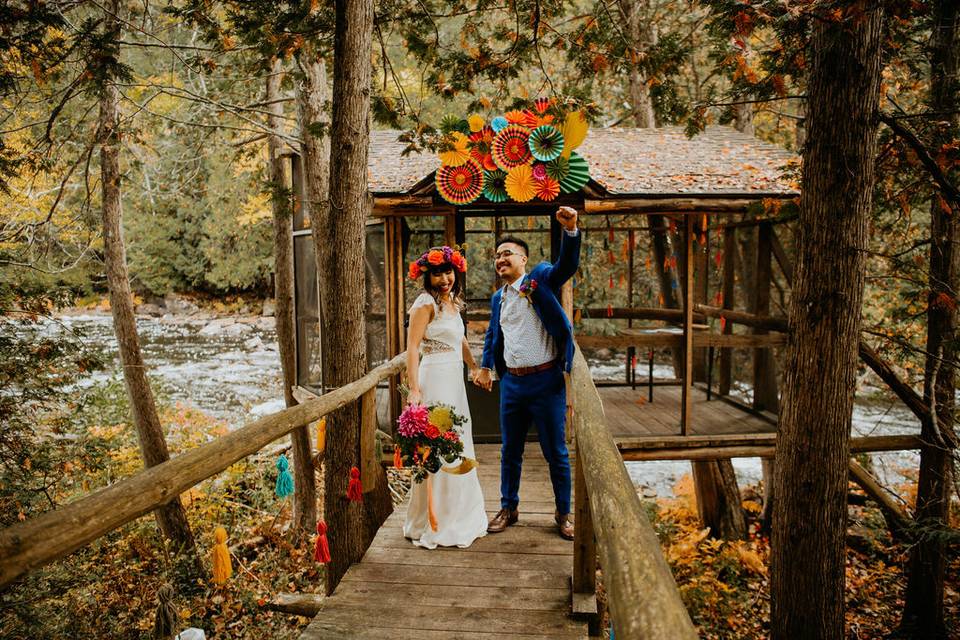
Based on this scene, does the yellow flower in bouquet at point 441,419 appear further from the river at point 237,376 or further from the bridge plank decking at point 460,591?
the river at point 237,376

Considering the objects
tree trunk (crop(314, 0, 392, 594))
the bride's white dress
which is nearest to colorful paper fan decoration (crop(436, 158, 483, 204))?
tree trunk (crop(314, 0, 392, 594))

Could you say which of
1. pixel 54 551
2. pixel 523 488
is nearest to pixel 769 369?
pixel 523 488

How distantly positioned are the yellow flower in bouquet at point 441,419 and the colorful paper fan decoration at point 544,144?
3.06m

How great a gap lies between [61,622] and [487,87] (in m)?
18.5

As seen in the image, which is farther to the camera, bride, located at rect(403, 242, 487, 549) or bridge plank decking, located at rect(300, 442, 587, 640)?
bride, located at rect(403, 242, 487, 549)

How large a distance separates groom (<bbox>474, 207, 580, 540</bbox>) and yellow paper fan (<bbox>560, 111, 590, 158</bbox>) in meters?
1.91

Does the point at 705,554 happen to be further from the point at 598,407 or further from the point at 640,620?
the point at 640,620

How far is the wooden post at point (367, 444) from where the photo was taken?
4.05 meters

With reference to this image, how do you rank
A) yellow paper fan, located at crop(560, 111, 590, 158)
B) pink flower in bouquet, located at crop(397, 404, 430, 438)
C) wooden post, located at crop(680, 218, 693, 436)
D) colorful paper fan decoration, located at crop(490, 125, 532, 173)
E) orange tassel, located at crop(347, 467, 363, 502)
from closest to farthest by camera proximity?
pink flower in bouquet, located at crop(397, 404, 430, 438) < orange tassel, located at crop(347, 467, 363, 502) < yellow paper fan, located at crop(560, 111, 590, 158) < colorful paper fan decoration, located at crop(490, 125, 532, 173) < wooden post, located at crop(680, 218, 693, 436)

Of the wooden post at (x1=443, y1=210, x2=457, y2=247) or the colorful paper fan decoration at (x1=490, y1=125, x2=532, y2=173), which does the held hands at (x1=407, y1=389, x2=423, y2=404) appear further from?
the wooden post at (x1=443, y1=210, x2=457, y2=247)

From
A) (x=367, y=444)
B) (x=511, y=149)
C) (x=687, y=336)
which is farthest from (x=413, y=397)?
(x=687, y=336)

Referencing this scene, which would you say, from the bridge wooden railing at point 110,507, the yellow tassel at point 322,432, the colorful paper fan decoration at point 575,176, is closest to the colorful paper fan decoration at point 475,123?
the colorful paper fan decoration at point 575,176

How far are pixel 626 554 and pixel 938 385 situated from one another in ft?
23.0

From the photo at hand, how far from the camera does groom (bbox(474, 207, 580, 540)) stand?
13.1ft
